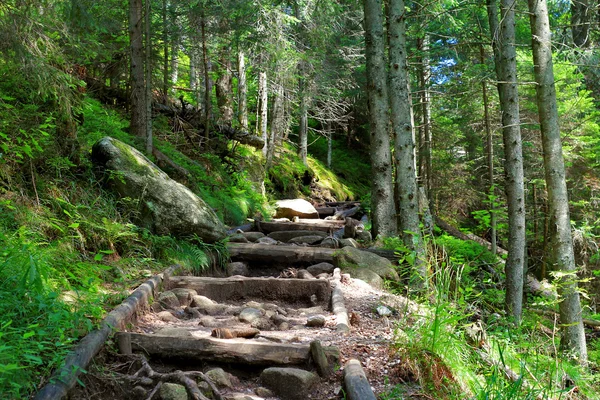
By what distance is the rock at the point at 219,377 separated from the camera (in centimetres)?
332

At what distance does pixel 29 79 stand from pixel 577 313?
774cm

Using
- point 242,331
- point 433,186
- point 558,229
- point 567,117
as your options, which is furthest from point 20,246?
point 433,186

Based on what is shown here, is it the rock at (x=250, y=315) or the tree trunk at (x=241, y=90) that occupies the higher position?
the tree trunk at (x=241, y=90)

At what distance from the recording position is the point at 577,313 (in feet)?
22.7

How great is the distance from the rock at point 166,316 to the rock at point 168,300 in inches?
11.3

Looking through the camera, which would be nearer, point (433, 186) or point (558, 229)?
point (558, 229)

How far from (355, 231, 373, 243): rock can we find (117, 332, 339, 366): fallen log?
5.90 metres

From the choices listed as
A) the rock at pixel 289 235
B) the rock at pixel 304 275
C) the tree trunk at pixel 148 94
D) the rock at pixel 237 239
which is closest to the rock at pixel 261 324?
the rock at pixel 304 275

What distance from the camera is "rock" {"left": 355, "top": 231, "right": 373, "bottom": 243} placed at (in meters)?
9.43

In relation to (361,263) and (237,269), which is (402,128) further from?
(237,269)

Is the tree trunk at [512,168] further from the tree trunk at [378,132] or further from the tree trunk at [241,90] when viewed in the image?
the tree trunk at [241,90]

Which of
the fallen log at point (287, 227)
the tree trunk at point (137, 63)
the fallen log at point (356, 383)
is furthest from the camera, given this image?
the fallen log at point (287, 227)

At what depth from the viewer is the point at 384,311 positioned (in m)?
5.05

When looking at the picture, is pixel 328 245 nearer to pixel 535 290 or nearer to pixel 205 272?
pixel 205 272
